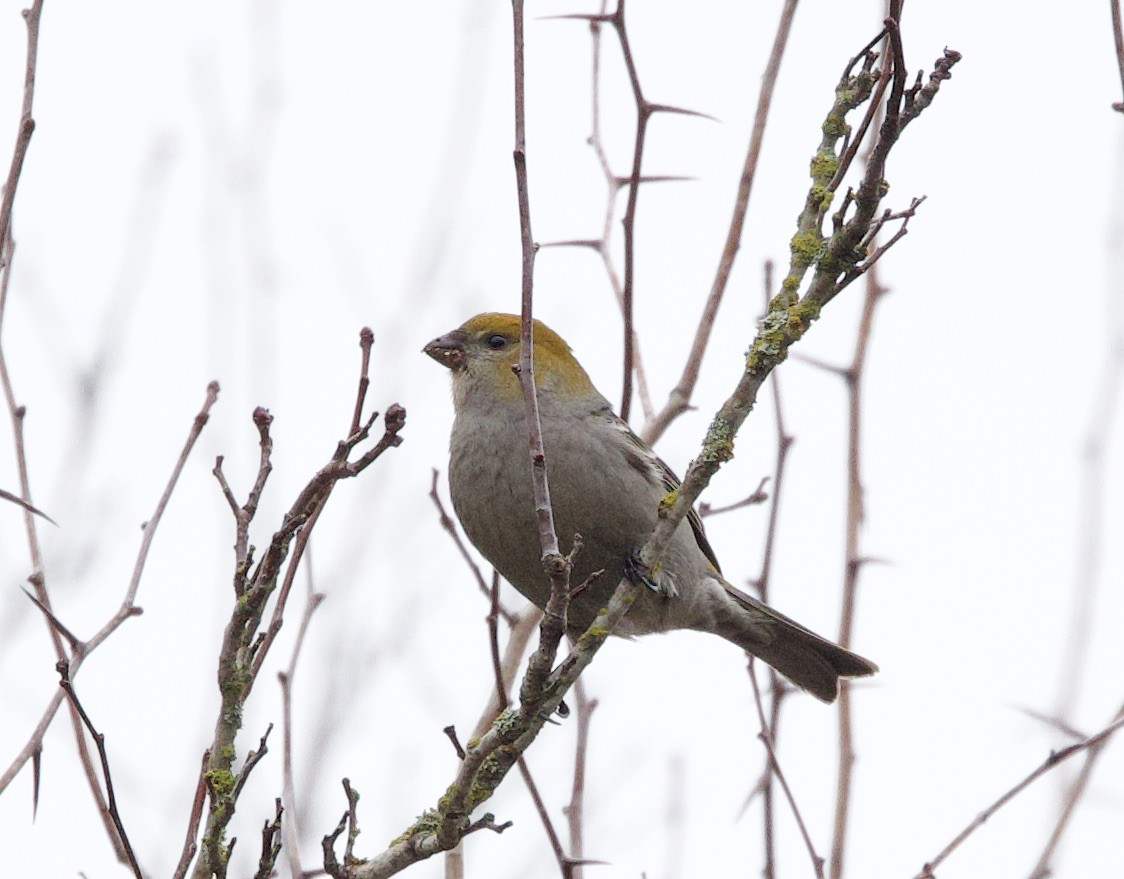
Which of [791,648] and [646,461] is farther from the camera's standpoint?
[791,648]

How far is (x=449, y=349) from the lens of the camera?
6117 mm

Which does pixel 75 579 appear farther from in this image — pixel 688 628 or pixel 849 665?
pixel 849 665

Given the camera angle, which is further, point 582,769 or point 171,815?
point 171,815

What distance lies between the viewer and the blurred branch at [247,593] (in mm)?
3051

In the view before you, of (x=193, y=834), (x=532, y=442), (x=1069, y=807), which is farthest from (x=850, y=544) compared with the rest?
(x=193, y=834)

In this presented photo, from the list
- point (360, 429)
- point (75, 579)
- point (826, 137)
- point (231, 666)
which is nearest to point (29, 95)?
point (360, 429)

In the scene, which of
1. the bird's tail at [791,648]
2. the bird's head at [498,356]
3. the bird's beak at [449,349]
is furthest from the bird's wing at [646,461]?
the bird's beak at [449,349]

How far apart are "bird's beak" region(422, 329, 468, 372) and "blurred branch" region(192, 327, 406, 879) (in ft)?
9.25

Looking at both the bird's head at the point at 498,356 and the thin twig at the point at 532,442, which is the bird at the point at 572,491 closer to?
the bird's head at the point at 498,356

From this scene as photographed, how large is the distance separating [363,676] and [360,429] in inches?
145

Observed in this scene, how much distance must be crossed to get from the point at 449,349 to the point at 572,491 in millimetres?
1141

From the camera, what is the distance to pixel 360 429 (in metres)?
3.11

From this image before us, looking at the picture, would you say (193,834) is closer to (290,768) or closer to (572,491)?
(290,768)

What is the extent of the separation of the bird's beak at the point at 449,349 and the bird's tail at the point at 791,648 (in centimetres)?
169
